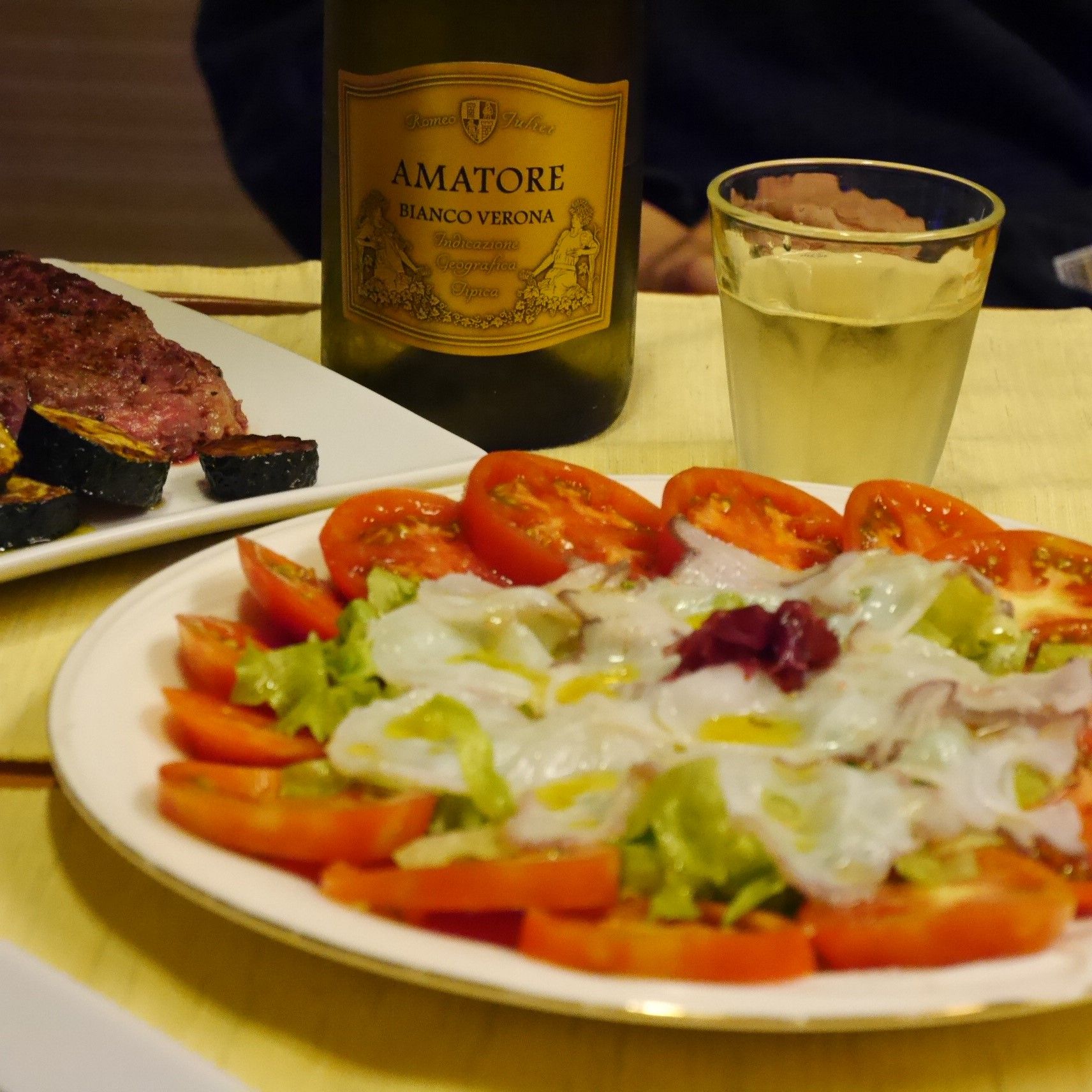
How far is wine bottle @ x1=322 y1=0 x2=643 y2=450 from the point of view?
1463 mm

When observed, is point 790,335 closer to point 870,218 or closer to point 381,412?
point 870,218

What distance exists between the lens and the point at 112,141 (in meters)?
5.97

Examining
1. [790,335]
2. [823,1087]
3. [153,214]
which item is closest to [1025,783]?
[823,1087]

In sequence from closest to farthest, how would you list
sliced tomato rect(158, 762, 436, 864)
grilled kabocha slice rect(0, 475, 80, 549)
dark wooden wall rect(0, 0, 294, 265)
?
sliced tomato rect(158, 762, 436, 864) → grilled kabocha slice rect(0, 475, 80, 549) → dark wooden wall rect(0, 0, 294, 265)

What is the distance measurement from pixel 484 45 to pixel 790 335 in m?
0.44

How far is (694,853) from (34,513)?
27.6 inches

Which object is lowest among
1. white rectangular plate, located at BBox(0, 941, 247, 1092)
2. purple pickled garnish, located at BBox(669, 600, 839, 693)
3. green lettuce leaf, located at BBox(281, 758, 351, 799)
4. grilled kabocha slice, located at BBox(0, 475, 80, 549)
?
grilled kabocha slice, located at BBox(0, 475, 80, 549)

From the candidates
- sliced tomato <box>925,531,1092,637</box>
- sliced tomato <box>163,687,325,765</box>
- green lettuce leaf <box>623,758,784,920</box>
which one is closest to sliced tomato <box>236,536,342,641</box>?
sliced tomato <box>163,687,325,765</box>

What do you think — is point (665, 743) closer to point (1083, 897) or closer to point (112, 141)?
point (1083, 897)

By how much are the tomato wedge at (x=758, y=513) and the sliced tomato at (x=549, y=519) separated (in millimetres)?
34

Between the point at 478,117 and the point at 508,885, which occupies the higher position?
the point at 478,117

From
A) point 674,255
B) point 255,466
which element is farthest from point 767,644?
point 674,255

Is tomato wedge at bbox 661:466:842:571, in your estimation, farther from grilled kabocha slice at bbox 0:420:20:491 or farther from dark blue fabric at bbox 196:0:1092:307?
dark blue fabric at bbox 196:0:1092:307

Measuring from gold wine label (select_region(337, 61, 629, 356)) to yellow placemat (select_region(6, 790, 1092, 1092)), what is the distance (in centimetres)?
87
